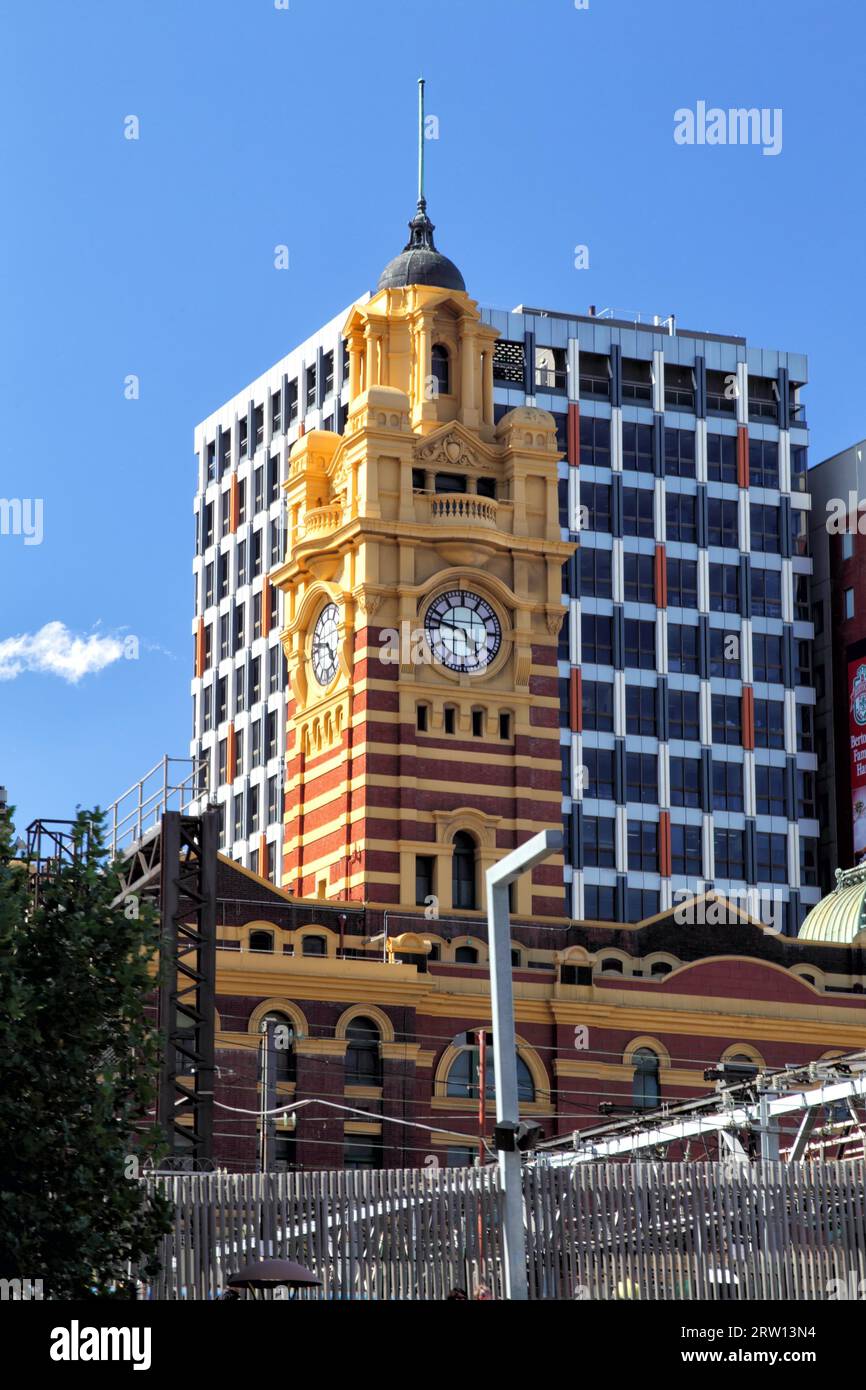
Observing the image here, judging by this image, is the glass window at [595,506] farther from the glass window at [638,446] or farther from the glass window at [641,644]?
the glass window at [641,644]

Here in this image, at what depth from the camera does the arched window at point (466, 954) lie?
9012 cm

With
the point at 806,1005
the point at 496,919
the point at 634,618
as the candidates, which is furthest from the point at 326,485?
the point at 496,919

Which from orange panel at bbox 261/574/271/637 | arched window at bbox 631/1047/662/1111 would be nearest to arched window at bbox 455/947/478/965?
arched window at bbox 631/1047/662/1111

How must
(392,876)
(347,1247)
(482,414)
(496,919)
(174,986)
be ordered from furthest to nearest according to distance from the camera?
(482,414) < (392,876) < (174,986) < (347,1247) < (496,919)

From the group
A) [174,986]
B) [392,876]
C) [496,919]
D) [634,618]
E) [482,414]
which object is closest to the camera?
[496,919]

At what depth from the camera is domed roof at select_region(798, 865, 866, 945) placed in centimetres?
10043

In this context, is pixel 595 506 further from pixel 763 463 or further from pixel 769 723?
pixel 769 723

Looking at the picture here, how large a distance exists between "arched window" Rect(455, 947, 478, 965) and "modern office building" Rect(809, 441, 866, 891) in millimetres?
49754

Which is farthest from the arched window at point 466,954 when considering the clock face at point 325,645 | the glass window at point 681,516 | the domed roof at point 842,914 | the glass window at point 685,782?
the glass window at point 681,516

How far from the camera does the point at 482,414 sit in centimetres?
10044

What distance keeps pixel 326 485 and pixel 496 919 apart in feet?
236

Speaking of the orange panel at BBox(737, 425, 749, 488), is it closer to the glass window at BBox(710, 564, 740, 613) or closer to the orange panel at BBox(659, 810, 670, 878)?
the glass window at BBox(710, 564, 740, 613)

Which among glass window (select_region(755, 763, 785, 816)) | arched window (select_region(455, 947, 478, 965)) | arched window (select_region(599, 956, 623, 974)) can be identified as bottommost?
arched window (select_region(455, 947, 478, 965))

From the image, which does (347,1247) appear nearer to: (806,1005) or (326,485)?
(806,1005)
